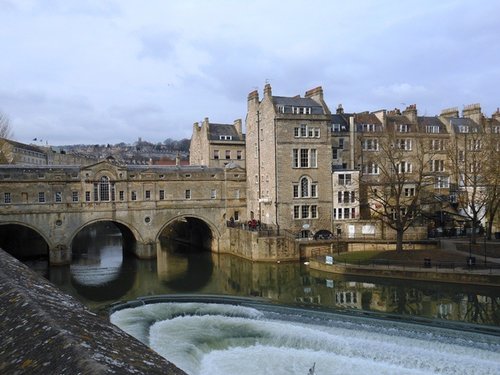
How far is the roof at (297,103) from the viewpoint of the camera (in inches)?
1881

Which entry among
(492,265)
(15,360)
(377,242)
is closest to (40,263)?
(377,242)

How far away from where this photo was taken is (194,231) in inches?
2297

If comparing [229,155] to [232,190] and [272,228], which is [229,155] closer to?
[232,190]

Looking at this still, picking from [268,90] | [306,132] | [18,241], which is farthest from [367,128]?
[18,241]

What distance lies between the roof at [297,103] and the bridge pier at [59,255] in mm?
23867

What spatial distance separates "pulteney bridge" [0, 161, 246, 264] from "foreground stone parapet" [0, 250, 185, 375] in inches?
1536

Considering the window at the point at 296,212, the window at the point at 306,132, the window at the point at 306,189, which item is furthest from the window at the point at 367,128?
the window at the point at 296,212

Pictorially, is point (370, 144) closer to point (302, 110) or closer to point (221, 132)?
point (302, 110)

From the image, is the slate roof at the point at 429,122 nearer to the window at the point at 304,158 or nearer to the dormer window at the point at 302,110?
the dormer window at the point at 302,110

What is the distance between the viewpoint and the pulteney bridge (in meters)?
42.8

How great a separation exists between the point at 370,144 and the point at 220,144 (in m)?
18.0

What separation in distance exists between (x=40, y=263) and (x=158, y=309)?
2356 centimetres

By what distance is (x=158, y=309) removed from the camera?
87.5ft

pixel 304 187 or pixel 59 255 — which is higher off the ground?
pixel 304 187
